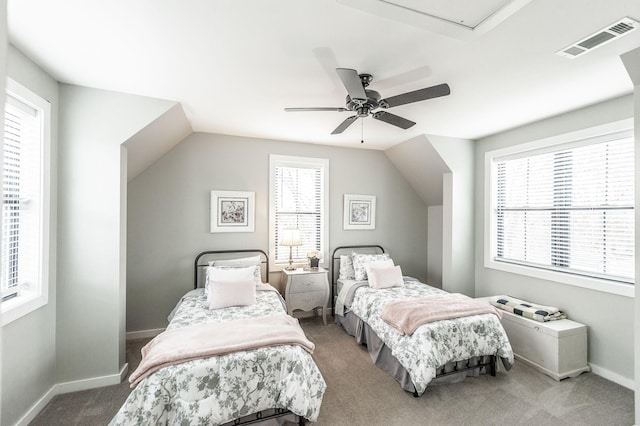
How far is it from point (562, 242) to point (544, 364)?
4.37ft

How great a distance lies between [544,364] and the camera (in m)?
3.13

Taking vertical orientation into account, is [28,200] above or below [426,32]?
below

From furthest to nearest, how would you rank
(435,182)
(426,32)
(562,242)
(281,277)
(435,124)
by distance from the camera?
1. (435,182)
2. (281,277)
3. (435,124)
4. (562,242)
5. (426,32)

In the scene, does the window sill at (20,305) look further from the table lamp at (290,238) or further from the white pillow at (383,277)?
the white pillow at (383,277)

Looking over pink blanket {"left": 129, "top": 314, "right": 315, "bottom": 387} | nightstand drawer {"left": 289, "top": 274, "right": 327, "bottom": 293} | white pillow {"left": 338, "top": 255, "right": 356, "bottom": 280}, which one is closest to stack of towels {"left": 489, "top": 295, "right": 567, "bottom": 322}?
white pillow {"left": 338, "top": 255, "right": 356, "bottom": 280}

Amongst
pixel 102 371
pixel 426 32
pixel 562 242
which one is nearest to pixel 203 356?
pixel 102 371

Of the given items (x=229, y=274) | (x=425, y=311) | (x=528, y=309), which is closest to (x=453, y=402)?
(x=425, y=311)

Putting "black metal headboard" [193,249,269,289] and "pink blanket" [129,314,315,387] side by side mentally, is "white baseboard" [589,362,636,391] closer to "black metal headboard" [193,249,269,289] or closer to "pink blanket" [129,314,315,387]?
"pink blanket" [129,314,315,387]

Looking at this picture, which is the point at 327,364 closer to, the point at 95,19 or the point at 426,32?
the point at 426,32

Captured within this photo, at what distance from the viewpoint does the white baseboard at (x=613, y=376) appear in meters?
2.87

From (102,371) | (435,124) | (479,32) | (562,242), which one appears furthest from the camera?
(435,124)

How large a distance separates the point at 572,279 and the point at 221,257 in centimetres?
414

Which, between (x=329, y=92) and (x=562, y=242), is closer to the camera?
(x=329, y=92)

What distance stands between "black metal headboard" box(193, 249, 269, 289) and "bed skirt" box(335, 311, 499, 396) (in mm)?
1604
